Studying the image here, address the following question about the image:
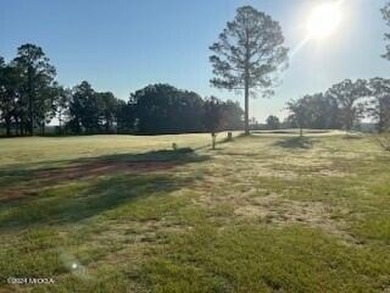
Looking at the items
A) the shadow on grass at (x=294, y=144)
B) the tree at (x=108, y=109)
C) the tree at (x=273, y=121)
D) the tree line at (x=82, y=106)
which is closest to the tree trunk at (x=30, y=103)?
the tree line at (x=82, y=106)

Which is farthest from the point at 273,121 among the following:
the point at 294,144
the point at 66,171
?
the point at 66,171

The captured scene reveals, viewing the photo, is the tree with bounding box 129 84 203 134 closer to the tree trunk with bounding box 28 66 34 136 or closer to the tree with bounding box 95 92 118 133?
the tree with bounding box 95 92 118 133

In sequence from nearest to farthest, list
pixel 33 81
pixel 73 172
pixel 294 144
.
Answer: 1. pixel 73 172
2. pixel 294 144
3. pixel 33 81

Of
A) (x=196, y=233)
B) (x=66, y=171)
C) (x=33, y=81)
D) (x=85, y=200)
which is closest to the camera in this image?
(x=196, y=233)

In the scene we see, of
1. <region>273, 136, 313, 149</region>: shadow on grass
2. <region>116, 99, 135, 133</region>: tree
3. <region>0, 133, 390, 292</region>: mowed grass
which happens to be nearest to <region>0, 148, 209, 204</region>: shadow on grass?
<region>0, 133, 390, 292</region>: mowed grass

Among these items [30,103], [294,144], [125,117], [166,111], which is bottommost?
[294,144]

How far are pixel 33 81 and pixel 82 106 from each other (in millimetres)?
14339

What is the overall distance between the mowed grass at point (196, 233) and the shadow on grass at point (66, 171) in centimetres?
15

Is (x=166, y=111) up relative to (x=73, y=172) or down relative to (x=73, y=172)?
up

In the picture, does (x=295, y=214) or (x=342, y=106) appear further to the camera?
(x=342, y=106)

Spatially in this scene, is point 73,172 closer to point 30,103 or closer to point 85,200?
point 85,200

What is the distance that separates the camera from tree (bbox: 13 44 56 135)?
222ft

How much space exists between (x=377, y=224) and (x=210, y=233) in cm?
281

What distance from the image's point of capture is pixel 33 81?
229 feet
